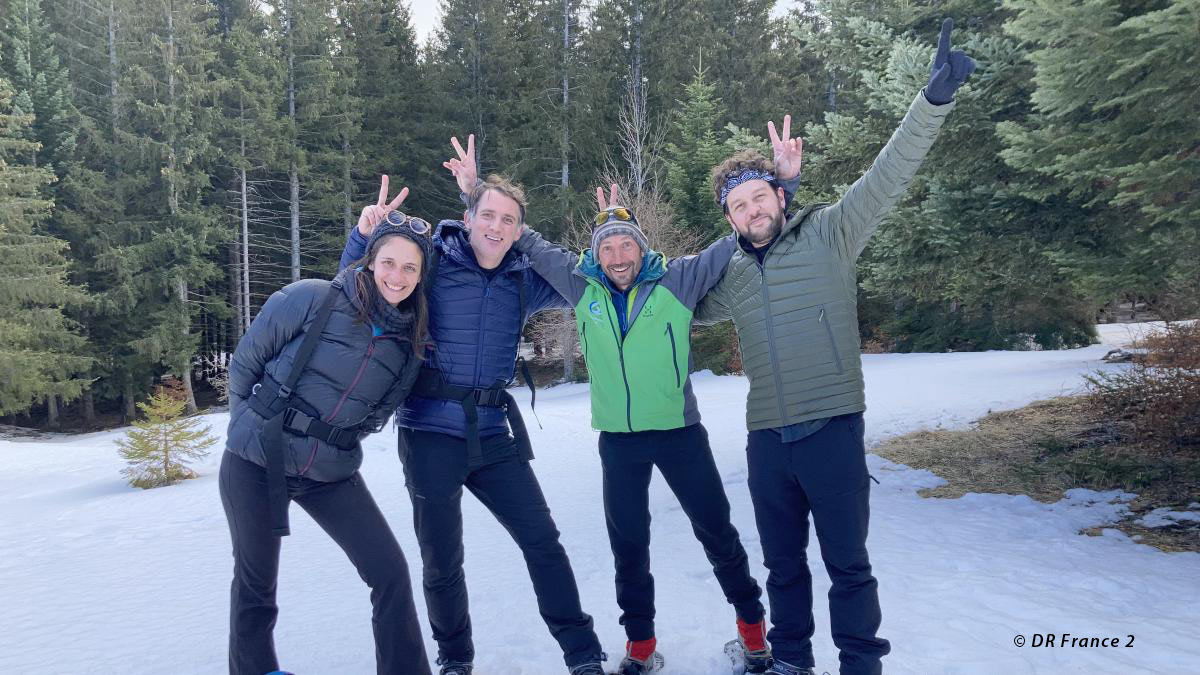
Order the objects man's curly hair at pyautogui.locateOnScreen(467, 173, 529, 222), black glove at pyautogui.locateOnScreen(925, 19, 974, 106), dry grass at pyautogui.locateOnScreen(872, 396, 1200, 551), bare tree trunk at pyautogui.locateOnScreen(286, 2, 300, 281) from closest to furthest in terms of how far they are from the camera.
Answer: black glove at pyautogui.locateOnScreen(925, 19, 974, 106) → man's curly hair at pyautogui.locateOnScreen(467, 173, 529, 222) → dry grass at pyautogui.locateOnScreen(872, 396, 1200, 551) → bare tree trunk at pyautogui.locateOnScreen(286, 2, 300, 281)

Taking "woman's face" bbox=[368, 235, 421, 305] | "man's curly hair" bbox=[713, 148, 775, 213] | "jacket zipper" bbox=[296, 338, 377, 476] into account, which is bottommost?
"jacket zipper" bbox=[296, 338, 377, 476]

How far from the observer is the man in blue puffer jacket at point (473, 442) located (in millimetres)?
2977

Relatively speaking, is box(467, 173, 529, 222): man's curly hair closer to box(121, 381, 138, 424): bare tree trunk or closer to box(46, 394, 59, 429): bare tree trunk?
box(121, 381, 138, 424): bare tree trunk

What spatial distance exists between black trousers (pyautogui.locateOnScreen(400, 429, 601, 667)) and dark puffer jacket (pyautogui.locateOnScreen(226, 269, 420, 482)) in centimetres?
33

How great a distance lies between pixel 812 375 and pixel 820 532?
2.06 ft

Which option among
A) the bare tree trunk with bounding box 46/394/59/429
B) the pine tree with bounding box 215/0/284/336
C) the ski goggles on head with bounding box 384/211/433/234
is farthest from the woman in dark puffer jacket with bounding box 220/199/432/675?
the bare tree trunk with bounding box 46/394/59/429

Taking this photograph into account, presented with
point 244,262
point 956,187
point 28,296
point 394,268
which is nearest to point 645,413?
point 394,268

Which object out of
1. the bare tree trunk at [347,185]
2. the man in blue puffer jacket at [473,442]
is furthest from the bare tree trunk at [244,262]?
the man in blue puffer jacket at [473,442]

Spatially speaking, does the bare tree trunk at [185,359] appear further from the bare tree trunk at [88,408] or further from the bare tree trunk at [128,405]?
the bare tree trunk at [88,408]

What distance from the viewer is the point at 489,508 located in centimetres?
302

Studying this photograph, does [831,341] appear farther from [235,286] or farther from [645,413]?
[235,286]

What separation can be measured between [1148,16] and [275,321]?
4.54 meters

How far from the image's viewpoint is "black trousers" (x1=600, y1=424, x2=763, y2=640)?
3053 mm

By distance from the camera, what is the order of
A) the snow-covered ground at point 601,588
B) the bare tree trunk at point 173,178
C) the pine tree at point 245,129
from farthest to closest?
the pine tree at point 245,129 → the bare tree trunk at point 173,178 → the snow-covered ground at point 601,588
